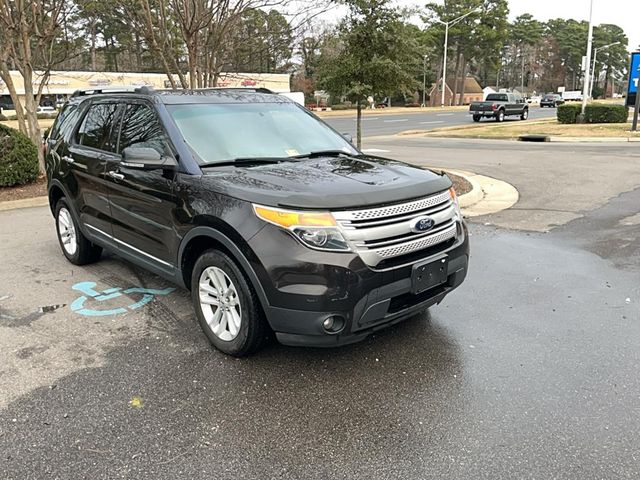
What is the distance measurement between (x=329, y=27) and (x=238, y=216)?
361 inches

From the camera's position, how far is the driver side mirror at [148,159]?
12.8ft

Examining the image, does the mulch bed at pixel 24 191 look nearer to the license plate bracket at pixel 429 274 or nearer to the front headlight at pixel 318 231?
the front headlight at pixel 318 231

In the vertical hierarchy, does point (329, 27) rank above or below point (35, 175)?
above

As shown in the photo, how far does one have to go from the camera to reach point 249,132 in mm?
4391

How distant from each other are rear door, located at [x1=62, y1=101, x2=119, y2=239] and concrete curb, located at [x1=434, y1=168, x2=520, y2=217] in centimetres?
528

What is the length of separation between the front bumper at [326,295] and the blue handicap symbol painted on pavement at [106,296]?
192 centimetres

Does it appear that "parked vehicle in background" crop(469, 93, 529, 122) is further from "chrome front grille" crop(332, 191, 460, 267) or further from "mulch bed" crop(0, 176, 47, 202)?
"chrome front grille" crop(332, 191, 460, 267)

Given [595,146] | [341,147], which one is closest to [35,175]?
[341,147]

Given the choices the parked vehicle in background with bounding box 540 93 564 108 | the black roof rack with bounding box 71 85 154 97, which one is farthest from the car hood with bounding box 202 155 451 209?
the parked vehicle in background with bounding box 540 93 564 108

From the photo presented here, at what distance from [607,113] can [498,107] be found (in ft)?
30.6

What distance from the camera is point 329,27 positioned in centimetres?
1144

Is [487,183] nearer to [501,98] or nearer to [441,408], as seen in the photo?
[441,408]

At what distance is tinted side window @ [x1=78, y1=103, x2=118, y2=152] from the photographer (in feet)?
16.2

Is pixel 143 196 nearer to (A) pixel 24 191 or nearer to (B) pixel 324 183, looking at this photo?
(B) pixel 324 183
